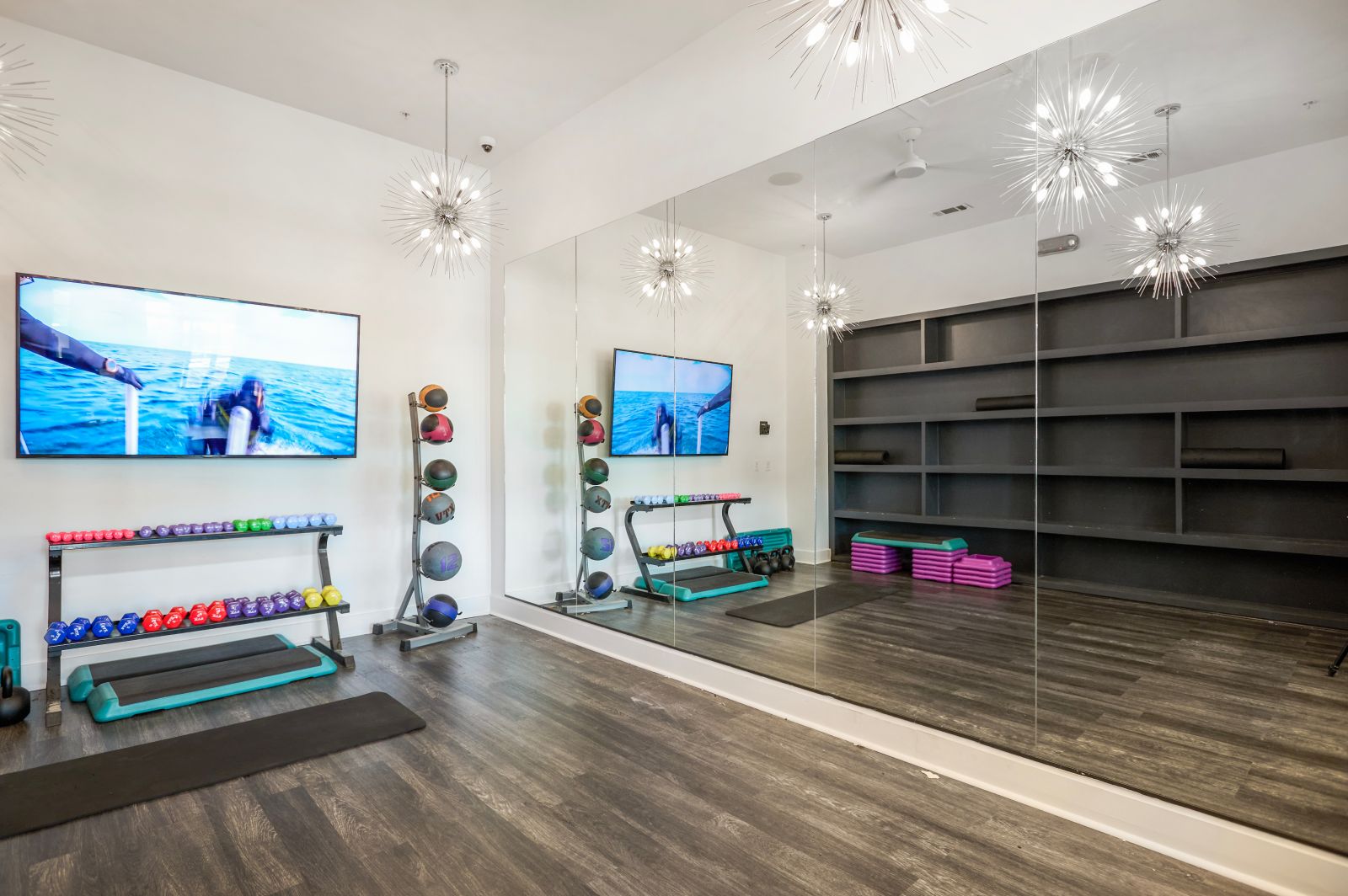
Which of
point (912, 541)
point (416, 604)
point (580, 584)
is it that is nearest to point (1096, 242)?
point (912, 541)

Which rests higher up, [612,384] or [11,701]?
[612,384]

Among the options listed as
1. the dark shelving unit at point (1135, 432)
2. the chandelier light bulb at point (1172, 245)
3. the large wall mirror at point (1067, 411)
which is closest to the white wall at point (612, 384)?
the large wall mirror at point (1067, 411)

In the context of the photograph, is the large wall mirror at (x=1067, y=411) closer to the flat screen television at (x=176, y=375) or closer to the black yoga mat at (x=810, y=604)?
the black yoga mat at (x=810, y=604)

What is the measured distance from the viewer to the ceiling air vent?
2301mm

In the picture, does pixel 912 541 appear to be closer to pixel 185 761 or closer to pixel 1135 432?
pixel 1135 432

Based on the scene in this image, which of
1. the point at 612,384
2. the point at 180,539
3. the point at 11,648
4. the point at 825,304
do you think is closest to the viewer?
the point at 825,304

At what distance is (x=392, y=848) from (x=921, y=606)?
7.43 ft

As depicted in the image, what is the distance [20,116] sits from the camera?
12.8ft

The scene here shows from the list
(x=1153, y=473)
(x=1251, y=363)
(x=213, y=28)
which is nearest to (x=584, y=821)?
(x=1153, y=473)

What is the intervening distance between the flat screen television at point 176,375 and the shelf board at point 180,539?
550 mm

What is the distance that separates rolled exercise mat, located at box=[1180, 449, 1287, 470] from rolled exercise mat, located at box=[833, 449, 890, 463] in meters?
1.14

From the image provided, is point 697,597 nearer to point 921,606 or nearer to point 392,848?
point 921,606

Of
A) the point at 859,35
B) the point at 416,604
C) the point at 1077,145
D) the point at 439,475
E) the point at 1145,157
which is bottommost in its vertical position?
the point at 416,604

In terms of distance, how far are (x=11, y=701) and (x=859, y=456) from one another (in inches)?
170
